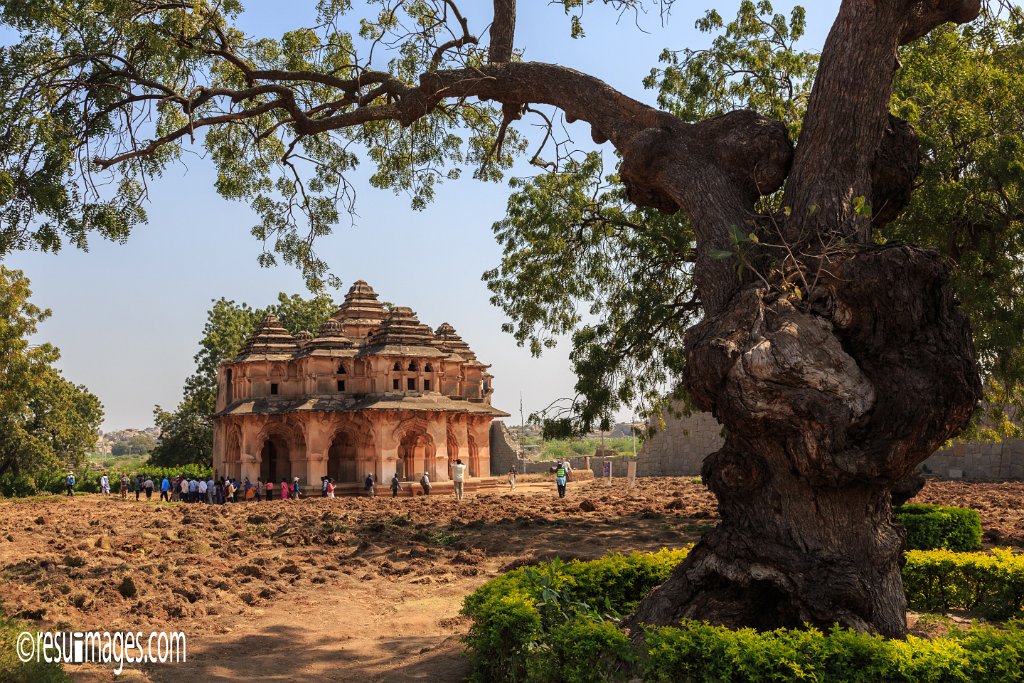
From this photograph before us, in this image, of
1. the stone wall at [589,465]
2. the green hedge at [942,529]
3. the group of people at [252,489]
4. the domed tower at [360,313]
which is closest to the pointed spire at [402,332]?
the domed tower at [360,313]

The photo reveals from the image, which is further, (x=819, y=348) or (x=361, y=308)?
(x=361, y=308)

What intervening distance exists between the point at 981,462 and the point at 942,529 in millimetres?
20127

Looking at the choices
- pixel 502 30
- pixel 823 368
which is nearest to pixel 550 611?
pixel 823 368

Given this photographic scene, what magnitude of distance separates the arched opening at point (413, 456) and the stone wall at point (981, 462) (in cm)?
1899

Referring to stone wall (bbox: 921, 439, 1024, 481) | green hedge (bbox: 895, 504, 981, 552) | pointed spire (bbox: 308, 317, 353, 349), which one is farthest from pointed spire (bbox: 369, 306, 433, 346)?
green hedge (bbox: 895, 504, 981, 552)

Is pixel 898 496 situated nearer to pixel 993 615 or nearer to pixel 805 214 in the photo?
pixel 993 615

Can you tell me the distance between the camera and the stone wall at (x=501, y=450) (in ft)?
158

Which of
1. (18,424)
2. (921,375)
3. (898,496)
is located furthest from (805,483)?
(18,424)

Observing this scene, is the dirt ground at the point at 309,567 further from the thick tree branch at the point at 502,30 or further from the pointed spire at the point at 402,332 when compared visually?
the pointed spire at the point at 402,332

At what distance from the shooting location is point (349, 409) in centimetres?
3209

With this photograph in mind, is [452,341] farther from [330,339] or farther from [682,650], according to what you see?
[682,650]

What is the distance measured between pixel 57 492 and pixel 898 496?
39.9 metres

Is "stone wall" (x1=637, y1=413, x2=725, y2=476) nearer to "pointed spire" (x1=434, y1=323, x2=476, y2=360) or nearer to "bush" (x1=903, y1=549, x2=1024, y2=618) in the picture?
"pointed spire" (x1=434, y1=323, x2=476, y2=360)

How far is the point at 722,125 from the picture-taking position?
7.31 meters
